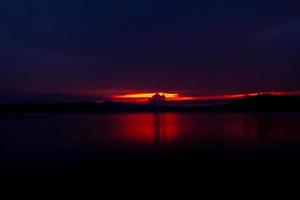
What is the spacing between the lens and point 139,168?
66.8ft

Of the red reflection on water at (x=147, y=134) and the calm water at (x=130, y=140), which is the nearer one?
the calm water at (x=130, y=140)

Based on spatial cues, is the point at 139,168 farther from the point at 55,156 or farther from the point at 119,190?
the point at 55,156

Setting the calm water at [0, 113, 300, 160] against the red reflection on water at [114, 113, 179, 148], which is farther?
the red reflection on water at [114, 113, 179, 148]

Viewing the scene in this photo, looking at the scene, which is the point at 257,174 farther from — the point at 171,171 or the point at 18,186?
the point at 18,186

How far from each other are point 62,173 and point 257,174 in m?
12.6

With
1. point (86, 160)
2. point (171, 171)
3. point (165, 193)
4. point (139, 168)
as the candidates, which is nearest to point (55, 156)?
point (86, 160)

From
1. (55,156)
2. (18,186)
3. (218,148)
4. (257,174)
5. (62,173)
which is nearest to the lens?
(18,186)

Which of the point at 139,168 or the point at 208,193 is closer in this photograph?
the point at 208,193

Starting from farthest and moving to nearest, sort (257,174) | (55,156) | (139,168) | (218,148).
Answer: (218,148) < (55,156) < (139,168) < (257,174)

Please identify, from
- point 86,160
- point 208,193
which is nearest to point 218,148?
point 86,160

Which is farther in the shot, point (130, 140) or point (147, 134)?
point (147, 134)

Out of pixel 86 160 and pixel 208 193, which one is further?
pixel 86 160

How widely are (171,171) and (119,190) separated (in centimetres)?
493

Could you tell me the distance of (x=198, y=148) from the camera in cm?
3538
